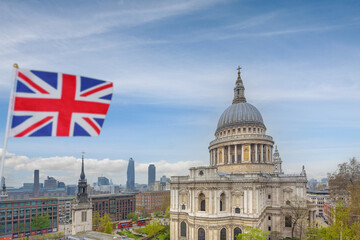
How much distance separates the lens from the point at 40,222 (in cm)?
7600

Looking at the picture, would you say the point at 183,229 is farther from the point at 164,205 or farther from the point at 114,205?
the point at 164,205

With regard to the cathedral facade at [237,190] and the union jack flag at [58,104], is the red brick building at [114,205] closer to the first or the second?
the cathedral facade at [237,190]

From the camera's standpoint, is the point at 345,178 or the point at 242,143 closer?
the point at 345,178

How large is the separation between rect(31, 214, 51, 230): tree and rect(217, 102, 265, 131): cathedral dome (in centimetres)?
6088

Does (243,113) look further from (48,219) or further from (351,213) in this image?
(48,219)

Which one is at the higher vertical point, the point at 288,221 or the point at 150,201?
the point at 288,221

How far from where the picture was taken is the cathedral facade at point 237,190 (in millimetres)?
50969

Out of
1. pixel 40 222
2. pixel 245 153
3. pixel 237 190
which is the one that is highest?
pixel 245 153

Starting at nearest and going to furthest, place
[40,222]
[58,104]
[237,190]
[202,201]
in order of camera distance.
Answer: [58,104]
[237,190]
[202,201]
[40,222]

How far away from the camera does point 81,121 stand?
1167 centimetres

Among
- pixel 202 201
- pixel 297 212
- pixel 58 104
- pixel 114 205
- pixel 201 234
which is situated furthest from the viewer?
pixel 114 205

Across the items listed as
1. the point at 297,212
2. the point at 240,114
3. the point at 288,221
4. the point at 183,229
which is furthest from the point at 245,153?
the point at 183,229

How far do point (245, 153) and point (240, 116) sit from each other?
37.1ft

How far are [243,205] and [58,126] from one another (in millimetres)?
47499
